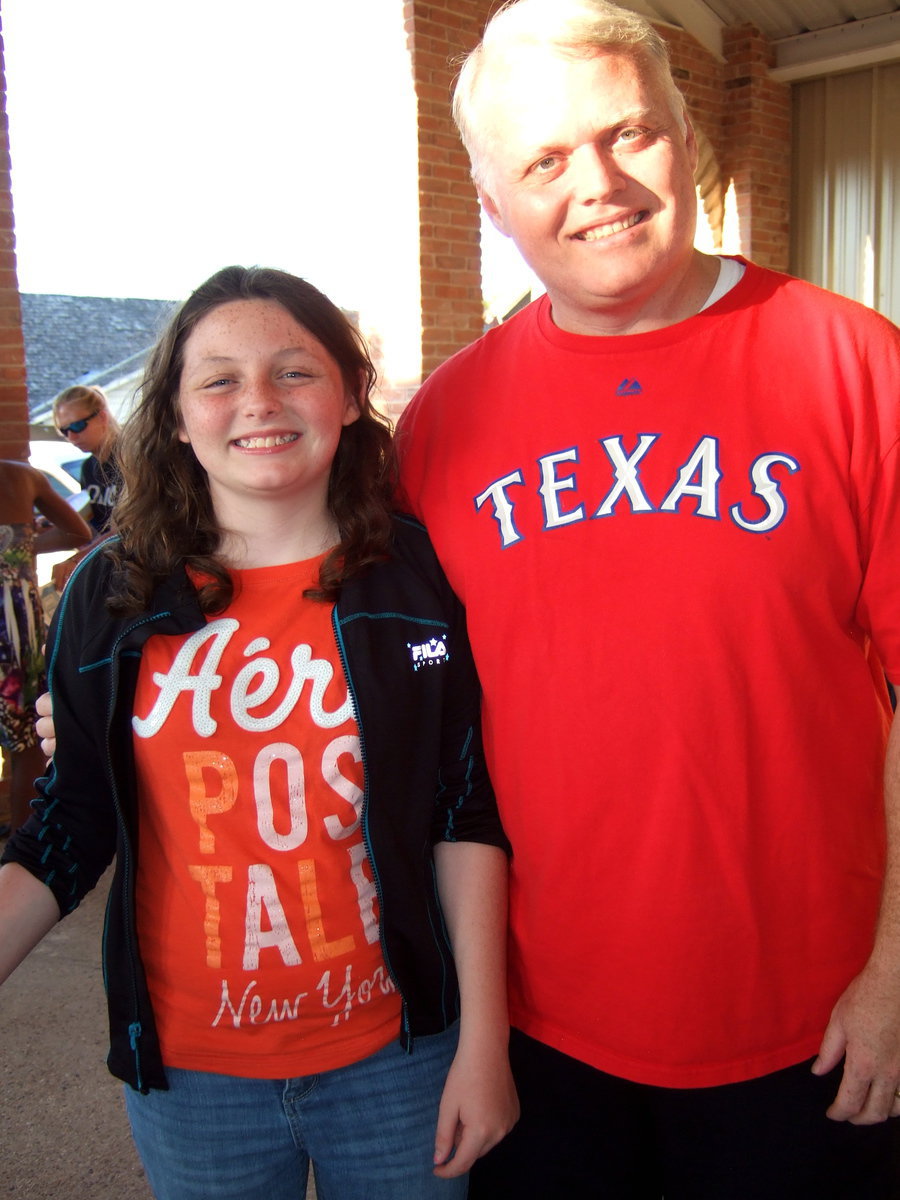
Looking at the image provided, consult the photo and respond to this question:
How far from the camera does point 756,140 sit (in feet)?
29.5

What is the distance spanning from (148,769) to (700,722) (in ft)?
2.27

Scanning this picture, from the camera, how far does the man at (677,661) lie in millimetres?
1231

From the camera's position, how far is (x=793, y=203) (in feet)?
31.3

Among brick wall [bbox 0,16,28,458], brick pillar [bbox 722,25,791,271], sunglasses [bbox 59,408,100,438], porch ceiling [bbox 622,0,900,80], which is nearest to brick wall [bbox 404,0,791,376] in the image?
porch ceiling [bbox 622,0,900,80]

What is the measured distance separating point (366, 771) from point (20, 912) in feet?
1.55

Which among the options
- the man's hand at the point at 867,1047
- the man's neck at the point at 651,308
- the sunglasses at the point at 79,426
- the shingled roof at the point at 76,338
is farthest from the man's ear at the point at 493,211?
the shingled roof at the point at 76,338

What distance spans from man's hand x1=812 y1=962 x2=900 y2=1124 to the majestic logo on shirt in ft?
2.12

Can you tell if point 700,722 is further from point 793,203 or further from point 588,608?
point 793,203

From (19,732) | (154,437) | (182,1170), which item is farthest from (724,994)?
(19,732)

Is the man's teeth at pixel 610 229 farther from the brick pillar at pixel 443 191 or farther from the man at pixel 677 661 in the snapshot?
the brick pillar at pixel 443 191

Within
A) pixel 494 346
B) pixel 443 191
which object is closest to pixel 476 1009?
→ pixel 494 346

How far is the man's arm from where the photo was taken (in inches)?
48.0

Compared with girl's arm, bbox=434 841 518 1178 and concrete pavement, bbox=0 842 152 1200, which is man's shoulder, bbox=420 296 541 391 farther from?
concrete pavement, bbox=0 842 152 1200

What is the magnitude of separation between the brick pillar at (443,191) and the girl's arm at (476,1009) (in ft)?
18.7
